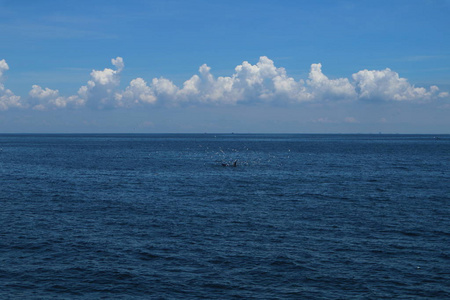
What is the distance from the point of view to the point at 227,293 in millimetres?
30188

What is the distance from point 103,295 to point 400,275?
74.9 ft

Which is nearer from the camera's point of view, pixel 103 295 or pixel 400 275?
pixel 103 295

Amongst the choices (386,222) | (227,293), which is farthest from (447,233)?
(227,293)

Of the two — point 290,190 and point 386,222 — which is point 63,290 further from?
point 290,190

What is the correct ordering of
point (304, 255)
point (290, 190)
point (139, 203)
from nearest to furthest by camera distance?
1. point (304, 255)
2. point (139, 203)
3. point (290, 190)

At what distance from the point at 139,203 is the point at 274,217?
Result: 21025 mm

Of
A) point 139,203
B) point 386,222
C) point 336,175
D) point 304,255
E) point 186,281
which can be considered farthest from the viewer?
point 336,175

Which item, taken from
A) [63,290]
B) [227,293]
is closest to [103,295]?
[63,290]

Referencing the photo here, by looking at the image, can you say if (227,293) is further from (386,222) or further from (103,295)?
(386,222)

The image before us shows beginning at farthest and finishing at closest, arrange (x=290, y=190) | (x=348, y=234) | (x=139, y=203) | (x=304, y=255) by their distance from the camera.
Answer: (x=290, y=190), (x=139, y=203), (x=348, y=234), (x=304, y=255)

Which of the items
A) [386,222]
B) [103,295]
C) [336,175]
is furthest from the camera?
[336,175]

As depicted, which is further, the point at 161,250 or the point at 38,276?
the point at 161,250

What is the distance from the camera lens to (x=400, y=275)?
33.2m

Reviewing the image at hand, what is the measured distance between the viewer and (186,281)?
32250 mm
